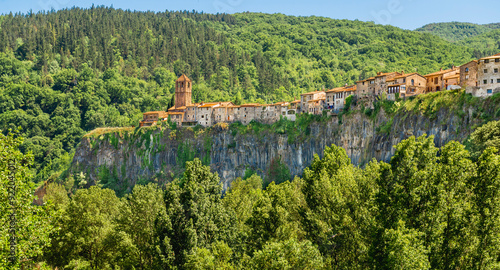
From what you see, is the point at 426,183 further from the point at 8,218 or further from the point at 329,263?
the point at 8,218

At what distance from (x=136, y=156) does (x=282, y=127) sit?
126 ft

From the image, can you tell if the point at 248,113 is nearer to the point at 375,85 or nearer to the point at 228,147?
the point at 228,147

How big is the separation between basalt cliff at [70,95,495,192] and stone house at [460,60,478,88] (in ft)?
26.4

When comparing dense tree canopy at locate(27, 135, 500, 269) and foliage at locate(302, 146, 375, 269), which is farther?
foliage at locate(302, 146, 375, 269)

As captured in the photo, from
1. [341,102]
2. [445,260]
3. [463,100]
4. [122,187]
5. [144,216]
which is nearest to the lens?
[445,260]

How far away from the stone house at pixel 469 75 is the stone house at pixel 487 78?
3.18 ft

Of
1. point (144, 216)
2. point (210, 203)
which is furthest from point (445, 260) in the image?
point (144, 216)

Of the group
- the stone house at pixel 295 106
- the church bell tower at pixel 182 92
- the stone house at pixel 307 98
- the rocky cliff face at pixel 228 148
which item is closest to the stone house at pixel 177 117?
the rocky cliff face at pixel 228 148

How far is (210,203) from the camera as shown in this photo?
4322 cm

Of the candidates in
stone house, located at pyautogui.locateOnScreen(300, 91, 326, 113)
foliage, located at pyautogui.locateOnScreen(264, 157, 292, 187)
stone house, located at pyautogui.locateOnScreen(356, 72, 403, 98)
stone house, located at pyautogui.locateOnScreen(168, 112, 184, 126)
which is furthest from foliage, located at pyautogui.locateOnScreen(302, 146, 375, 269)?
stone house, located at pyautogui.locateOnScreen(168, 112, 184, 126)

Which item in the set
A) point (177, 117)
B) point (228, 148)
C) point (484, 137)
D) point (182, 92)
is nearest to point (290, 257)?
point (484, 137)

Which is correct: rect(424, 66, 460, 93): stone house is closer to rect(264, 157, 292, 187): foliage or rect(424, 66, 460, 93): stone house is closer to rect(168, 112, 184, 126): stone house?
rect(264, 157, 292, 187): foliage

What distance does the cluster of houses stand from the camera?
248 feet

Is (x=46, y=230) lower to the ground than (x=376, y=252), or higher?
higher
